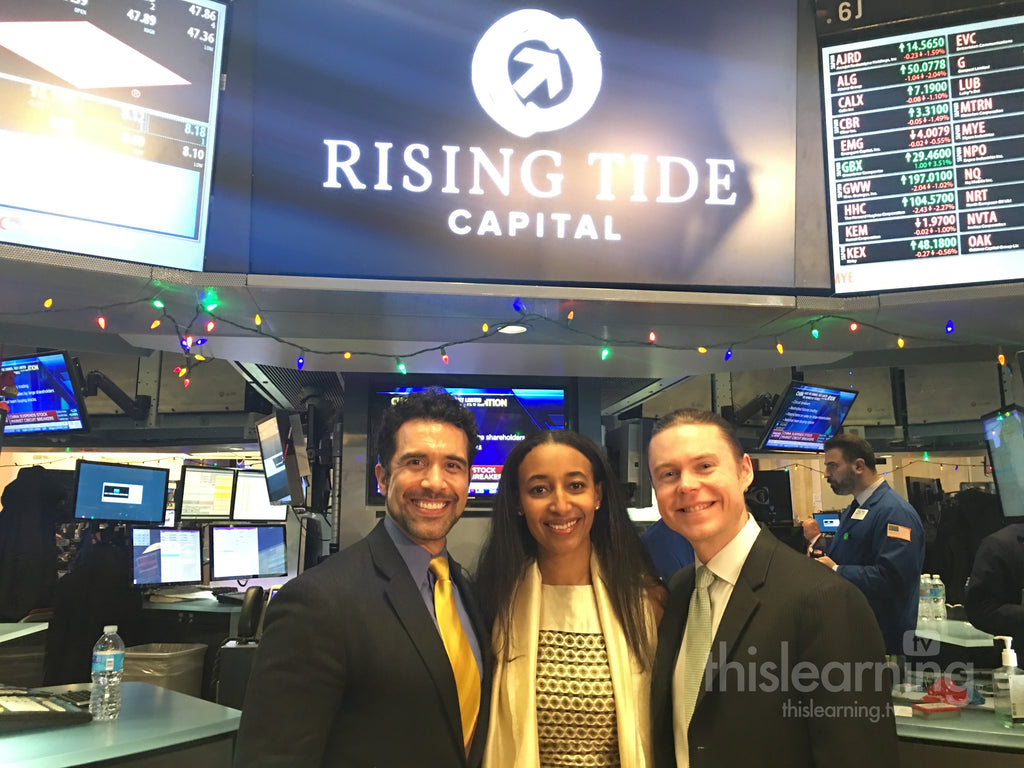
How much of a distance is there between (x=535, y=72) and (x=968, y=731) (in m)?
2.64

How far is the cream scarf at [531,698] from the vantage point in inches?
69.5

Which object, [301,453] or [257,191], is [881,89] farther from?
[301,453]

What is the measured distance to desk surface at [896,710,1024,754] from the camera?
7.72 feet

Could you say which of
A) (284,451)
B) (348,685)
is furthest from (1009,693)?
(284,451)

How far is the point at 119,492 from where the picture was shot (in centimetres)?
593

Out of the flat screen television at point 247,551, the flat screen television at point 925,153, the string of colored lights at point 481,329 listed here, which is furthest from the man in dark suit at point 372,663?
the flat screen television at point 247,551

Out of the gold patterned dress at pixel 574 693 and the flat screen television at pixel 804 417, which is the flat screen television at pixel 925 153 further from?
the flat screen television at pixel 804 417

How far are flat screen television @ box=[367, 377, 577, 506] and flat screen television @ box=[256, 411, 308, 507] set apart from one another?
756 millimetres

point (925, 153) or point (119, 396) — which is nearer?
point (925, 153)

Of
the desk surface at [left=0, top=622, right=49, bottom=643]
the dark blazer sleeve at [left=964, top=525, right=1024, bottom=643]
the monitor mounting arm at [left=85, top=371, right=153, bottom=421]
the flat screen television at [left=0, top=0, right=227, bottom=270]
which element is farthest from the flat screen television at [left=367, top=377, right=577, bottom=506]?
the monitor mounting arm at [left=85, top=371, right=153, bottom=421]

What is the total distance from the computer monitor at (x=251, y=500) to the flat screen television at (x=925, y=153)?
5.54 meters

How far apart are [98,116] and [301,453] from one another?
303 cm

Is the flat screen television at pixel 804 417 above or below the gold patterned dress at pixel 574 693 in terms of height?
above

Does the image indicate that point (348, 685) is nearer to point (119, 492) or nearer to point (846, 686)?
point (846, 686)
